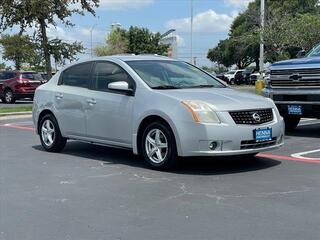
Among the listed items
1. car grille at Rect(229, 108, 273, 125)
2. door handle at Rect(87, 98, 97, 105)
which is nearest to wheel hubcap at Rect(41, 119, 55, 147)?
door handle at Rect(87, 98, 97, 105)

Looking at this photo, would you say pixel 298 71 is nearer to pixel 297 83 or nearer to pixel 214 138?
pixel 297 83

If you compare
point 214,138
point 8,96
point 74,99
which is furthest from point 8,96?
point 214,138

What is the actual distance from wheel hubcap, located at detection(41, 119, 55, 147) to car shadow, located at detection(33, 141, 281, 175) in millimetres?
309

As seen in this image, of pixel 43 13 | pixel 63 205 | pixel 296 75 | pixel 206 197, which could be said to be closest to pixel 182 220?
pixel 206 197

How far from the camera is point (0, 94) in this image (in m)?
28.2

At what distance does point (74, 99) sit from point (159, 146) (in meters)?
2.09

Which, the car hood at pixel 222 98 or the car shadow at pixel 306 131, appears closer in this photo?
the car hood at pixel 222 98

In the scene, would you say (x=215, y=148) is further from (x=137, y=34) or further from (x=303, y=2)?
(x=137, y=34)

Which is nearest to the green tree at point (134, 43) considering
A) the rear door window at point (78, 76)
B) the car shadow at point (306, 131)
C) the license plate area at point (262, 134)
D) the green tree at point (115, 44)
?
the green tree at point (115, 44)

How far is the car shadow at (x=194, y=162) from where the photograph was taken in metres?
7.58

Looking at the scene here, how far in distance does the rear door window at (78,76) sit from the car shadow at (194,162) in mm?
1171

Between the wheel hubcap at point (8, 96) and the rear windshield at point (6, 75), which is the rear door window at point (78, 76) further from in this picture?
the rear windshield at point (6, 75)

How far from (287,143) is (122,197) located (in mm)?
4888

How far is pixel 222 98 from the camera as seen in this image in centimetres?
745
